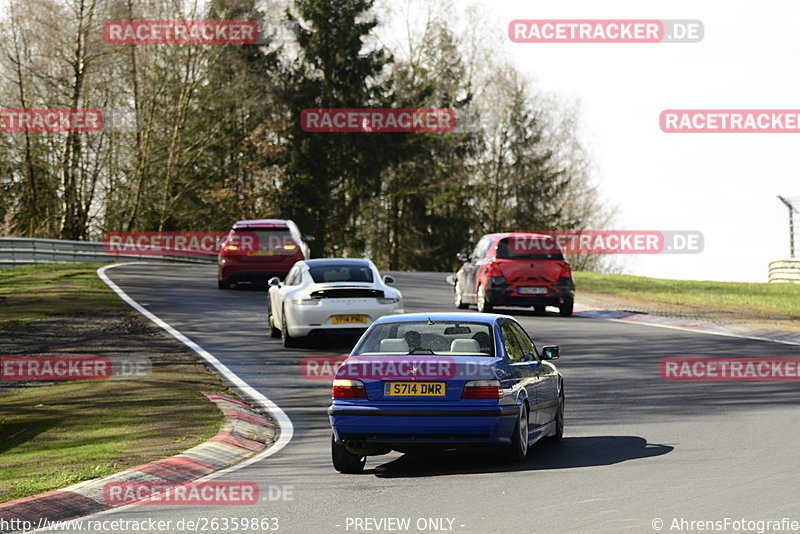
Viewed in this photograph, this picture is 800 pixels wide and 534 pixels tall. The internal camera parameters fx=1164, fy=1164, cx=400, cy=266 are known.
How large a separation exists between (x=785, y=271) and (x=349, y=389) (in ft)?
144

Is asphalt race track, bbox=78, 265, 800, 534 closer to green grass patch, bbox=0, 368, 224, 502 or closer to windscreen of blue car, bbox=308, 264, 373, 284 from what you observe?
green grass patch, bbox=0, 368, 224, 502

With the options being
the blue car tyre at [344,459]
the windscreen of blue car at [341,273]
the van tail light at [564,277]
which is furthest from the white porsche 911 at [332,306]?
the blue car tyre at [344,459]

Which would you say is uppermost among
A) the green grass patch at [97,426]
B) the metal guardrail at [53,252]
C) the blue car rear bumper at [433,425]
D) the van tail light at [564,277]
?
the metal guardrail at [53,252]

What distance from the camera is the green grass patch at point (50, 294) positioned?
23781 millimetres

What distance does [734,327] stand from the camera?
23922 mm

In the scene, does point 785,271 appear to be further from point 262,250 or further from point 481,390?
point 481,390

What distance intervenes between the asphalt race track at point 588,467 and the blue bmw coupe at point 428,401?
0.28 meters

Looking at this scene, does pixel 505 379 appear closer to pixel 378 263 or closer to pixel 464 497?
pixel 464 497

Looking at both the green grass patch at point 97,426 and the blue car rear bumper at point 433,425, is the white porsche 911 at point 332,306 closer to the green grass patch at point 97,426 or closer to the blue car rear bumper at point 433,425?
the green grass patch at point 97,426

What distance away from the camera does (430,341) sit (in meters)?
10.8

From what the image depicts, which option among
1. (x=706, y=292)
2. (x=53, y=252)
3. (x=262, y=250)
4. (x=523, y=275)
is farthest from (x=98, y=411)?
(x=53, y=252)

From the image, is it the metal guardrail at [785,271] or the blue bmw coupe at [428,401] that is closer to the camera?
the blue bmw coupe at [428,401]

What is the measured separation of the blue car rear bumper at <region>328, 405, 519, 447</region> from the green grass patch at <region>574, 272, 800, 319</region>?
67.4 feet

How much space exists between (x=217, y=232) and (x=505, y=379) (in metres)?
48.3
